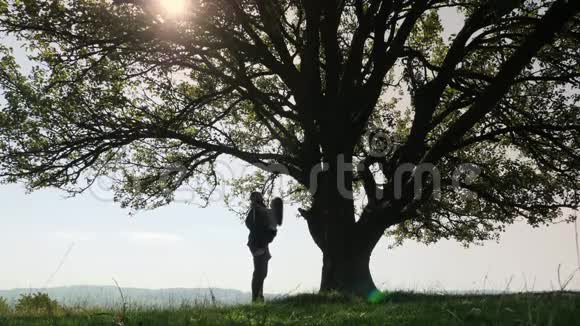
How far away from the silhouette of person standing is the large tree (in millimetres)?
3643

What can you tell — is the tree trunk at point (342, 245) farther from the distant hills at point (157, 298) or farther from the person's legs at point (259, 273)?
the distant hills at point (157, 298)

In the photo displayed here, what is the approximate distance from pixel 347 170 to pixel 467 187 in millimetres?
6105

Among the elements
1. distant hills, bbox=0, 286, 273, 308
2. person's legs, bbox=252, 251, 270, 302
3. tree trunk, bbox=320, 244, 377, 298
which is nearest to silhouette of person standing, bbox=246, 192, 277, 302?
person's legs, bbox=252, 251, 270, 302

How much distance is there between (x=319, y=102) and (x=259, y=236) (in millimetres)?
5100

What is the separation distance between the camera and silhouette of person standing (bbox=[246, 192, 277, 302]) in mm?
12211

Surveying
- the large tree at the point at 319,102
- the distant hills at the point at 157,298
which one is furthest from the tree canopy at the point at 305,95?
the distant hills at the point at 157,298

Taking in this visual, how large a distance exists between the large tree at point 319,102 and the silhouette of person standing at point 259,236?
364 centimetres

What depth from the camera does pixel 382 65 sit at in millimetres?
15281

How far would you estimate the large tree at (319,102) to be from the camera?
46.0 feet

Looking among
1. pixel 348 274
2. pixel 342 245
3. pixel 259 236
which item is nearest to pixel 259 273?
pixel 259 236

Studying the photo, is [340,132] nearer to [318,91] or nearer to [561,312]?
[318,91]

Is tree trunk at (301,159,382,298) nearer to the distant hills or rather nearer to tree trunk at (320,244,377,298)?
tree trunk at (320,244,377,298)

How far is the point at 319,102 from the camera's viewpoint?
1559 cm

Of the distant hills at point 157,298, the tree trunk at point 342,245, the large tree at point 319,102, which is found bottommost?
the distant hills at point 157,298
